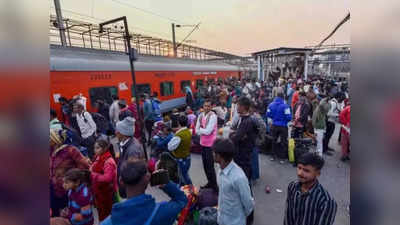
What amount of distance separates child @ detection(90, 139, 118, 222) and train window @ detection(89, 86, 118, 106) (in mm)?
5119

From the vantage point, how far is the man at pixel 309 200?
1.75m

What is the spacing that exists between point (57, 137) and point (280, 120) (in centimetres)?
452

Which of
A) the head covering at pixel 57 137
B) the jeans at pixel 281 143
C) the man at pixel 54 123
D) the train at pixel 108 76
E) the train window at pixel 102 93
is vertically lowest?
the jeans at pixel 281 143

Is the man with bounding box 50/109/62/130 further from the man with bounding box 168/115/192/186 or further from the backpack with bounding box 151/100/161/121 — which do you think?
the backpack with bounding box 151/100/161/121

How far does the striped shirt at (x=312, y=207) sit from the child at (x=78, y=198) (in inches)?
80.2

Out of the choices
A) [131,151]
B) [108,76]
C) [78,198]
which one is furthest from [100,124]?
[78,198]

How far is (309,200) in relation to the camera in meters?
1.80

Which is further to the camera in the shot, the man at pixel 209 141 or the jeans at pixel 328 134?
the jeans at pixel 328 134

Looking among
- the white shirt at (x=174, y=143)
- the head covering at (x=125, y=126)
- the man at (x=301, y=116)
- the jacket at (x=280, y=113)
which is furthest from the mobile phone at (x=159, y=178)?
the man at (x=301, y=116)

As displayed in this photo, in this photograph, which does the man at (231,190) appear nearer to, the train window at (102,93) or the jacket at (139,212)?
the jacket at (139,212)

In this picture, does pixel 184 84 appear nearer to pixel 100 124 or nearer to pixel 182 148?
pixel 100 124
